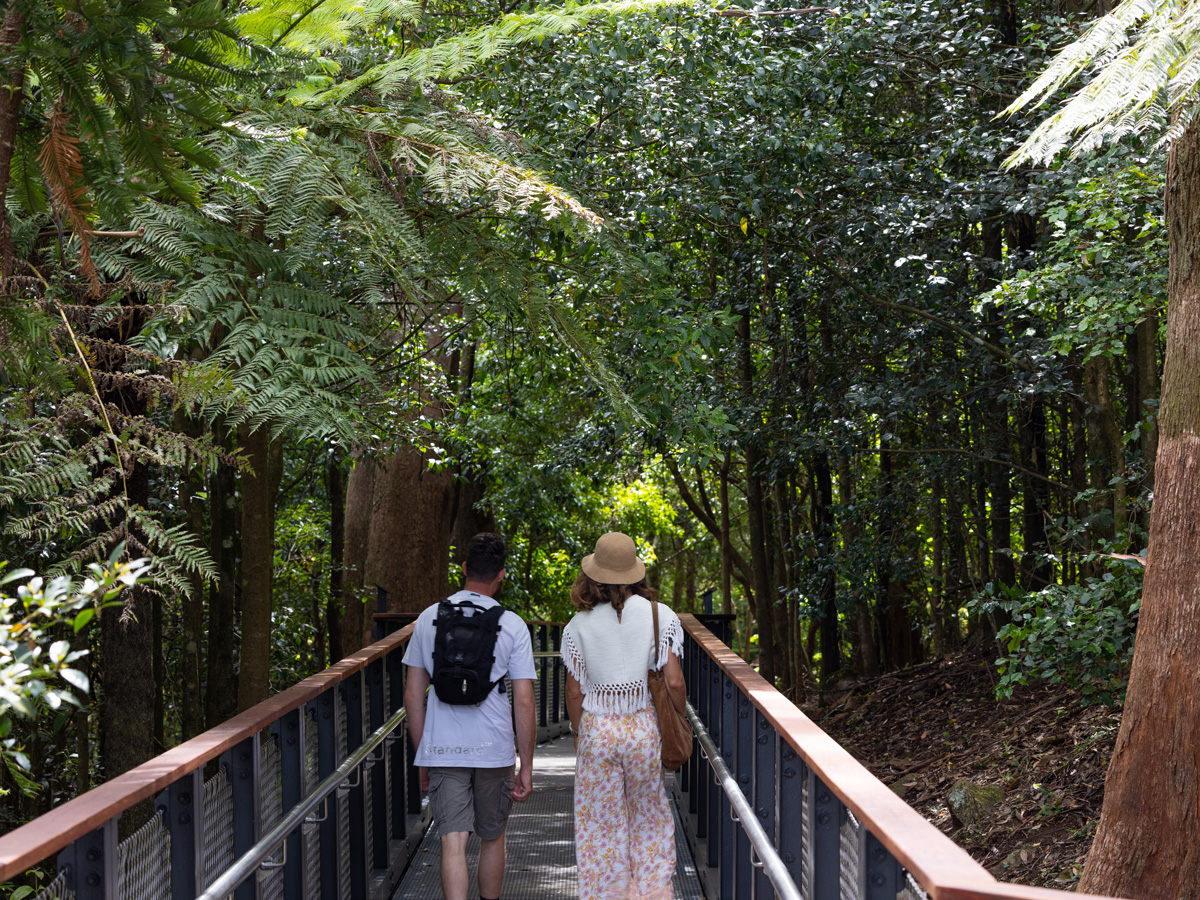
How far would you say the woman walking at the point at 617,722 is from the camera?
14.4 feet

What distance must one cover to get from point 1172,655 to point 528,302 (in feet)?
11.3

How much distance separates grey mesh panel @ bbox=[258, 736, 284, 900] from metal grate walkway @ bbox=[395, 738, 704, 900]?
1718mm

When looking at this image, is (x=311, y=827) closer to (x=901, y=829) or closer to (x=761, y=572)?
(x=901, y=829)

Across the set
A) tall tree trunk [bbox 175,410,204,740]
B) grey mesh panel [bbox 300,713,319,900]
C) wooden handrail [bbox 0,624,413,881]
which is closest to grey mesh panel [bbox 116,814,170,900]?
wooden handrail [bbox 0,624,413,881]

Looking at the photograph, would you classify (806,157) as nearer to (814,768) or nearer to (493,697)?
(493,697)

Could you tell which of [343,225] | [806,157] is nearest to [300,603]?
[806,157]

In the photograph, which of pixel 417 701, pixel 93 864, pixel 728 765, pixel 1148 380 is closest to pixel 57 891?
pixel 93 864

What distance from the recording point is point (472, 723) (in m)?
4.22

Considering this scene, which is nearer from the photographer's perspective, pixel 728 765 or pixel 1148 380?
pixel 728 765

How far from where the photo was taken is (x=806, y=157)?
770 centimetres

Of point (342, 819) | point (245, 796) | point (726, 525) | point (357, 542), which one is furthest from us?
point (726, 525)

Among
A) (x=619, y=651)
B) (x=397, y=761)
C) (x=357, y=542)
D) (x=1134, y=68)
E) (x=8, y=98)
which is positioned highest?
(x=1134, y=68)

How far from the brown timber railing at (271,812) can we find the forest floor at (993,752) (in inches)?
168

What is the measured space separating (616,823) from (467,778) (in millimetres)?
640
